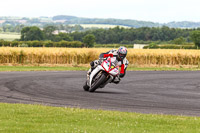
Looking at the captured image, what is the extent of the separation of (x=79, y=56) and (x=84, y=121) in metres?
33.0

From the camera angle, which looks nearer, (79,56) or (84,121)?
(84,121)

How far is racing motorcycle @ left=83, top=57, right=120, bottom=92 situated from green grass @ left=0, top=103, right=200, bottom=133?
4.95 metres

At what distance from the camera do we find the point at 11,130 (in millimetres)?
10062

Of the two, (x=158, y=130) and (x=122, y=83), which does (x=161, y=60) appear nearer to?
(x=122, y=83)

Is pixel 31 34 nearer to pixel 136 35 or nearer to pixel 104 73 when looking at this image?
pixel 136 35

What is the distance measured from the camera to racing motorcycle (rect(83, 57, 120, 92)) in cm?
1870

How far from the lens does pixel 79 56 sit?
146 feet

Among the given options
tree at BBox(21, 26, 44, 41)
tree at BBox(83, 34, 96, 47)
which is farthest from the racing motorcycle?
tree at BBox(21, 26, 44, 41)

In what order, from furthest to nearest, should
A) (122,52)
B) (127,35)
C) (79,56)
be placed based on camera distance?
(127,35)
(79,56)
(122,52)

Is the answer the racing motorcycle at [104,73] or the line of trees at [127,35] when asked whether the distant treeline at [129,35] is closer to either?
the line of trees at [127,35]

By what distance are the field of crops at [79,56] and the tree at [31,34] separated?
337 feet

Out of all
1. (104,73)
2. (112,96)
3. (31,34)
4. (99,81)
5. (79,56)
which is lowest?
(31,34)

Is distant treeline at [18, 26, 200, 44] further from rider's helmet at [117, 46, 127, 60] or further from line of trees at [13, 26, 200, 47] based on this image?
rider's helmet at [117, 46, 127, 60]

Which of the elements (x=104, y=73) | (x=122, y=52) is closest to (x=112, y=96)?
(x=104, y=73)
